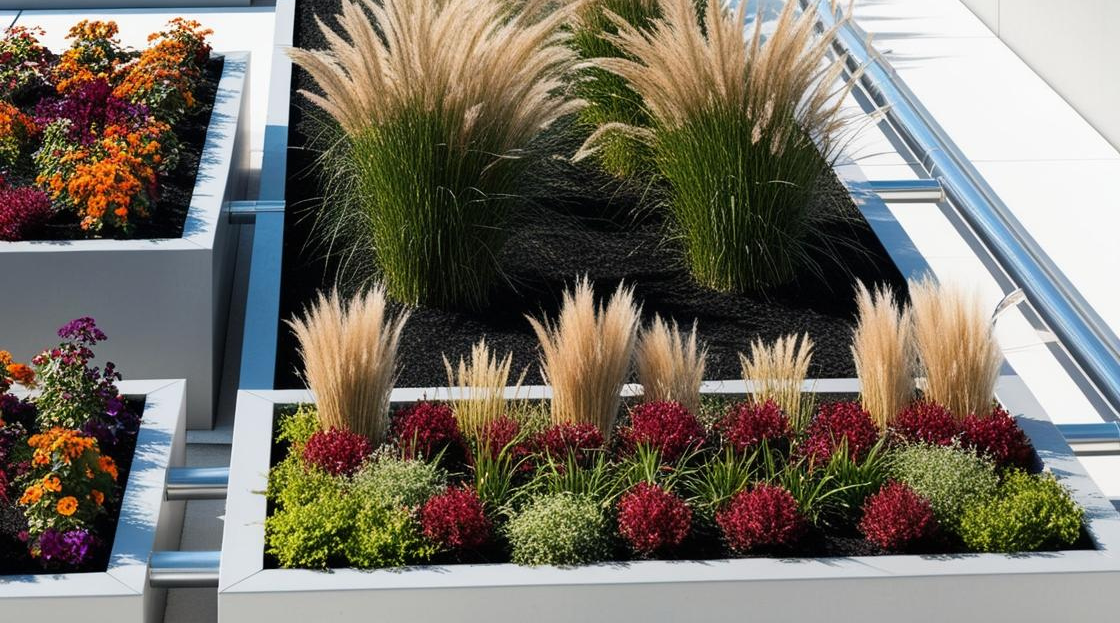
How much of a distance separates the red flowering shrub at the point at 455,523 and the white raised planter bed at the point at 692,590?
8 centimetres

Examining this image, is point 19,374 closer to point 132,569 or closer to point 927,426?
point 132,569

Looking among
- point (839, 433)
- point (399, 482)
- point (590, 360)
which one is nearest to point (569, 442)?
point (590, 360)

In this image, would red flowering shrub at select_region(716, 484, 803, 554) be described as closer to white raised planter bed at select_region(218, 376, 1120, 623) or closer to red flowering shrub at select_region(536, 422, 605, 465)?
white raised planter bed at select_region(218, 376, 1120, 623)

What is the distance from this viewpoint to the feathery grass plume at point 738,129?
4332 millimetres

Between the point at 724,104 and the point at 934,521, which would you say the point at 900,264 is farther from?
the point at 934,521

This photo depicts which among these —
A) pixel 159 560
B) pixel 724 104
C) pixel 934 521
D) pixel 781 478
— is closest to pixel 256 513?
pixel 159 560

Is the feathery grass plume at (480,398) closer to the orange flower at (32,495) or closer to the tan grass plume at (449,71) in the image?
the tan grass plume at (449,71)

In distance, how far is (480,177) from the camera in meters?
4.53

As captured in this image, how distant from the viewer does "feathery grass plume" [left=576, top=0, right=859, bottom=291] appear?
171 inches

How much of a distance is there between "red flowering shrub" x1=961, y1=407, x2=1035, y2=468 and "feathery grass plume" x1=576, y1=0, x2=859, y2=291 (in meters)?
1.08

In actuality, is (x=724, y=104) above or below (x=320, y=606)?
above

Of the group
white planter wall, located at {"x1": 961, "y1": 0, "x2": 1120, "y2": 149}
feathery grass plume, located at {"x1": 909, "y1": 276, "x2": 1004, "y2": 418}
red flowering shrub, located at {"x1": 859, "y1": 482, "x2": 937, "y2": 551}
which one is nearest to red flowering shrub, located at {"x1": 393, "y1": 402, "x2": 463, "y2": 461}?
red flowering shrub, located at {"x1": 859, "y1": 482, "x2": 937, "y2": 551}

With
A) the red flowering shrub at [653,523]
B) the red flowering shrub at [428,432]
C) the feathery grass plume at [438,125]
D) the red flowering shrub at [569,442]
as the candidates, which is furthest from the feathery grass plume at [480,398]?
the feathery grass plume at [438,125]

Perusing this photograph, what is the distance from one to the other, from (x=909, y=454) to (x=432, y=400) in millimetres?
1250
